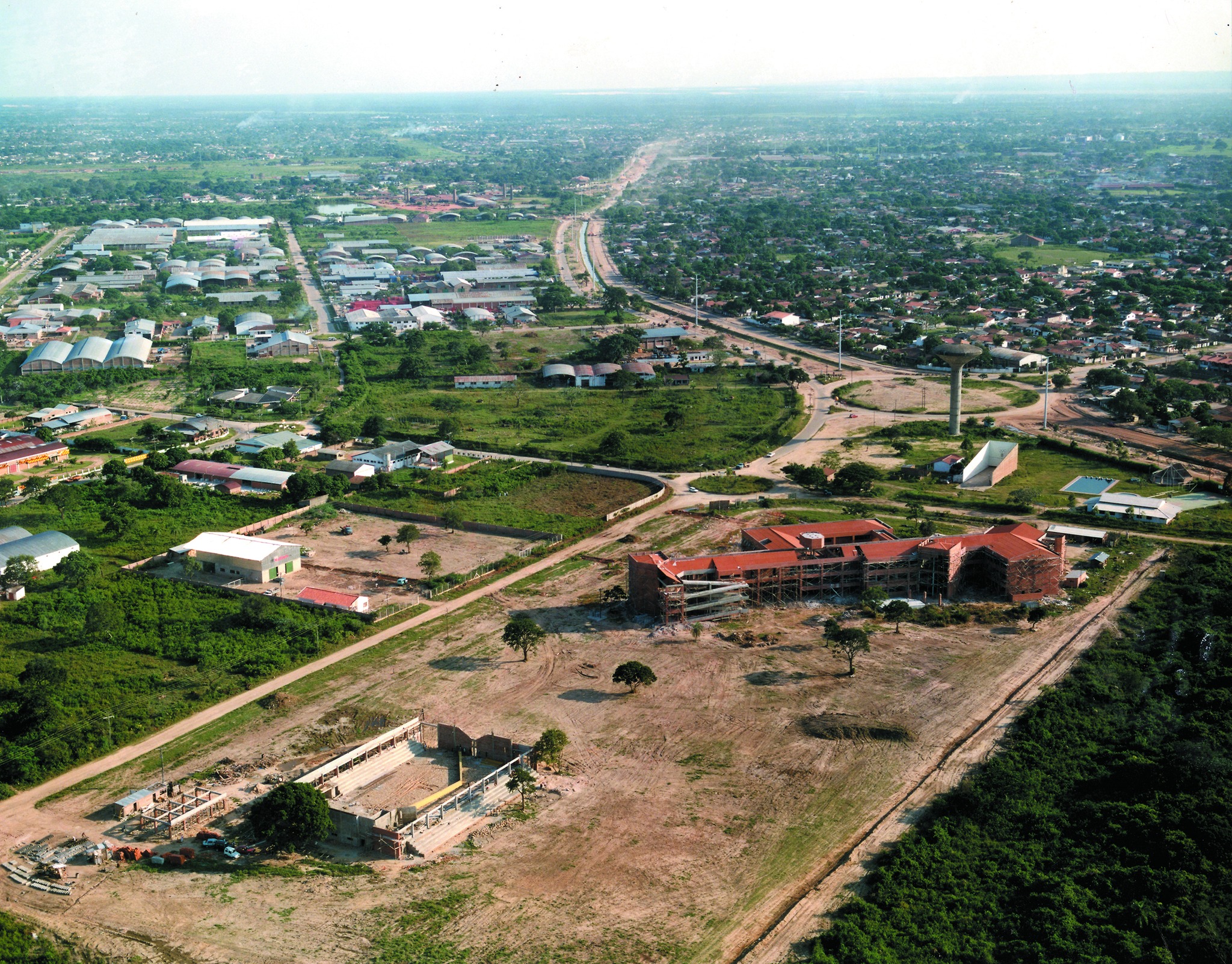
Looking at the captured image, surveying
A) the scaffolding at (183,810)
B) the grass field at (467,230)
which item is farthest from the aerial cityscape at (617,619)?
the grass field at (467,230)

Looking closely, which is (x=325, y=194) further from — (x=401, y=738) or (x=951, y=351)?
(x=401, y=738)

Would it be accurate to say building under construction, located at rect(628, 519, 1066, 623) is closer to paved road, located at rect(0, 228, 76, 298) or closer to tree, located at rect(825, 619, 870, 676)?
tree, located at rect(825, 619, 870, 676)

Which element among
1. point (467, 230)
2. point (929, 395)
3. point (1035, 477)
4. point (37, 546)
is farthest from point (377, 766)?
point (467, 230)

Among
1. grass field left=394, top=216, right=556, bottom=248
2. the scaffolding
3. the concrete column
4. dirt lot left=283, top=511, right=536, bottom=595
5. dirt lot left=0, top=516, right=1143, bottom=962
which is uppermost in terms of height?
grass field left=394, top=216, right=556, bottom=248

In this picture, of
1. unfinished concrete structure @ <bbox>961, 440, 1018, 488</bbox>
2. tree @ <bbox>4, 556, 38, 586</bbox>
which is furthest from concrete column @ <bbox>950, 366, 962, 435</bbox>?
tree @ <bbox>4, 556, 38, 586</bbox>

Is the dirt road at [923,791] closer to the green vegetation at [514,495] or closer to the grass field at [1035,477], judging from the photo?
the grass field at [1035,477]
